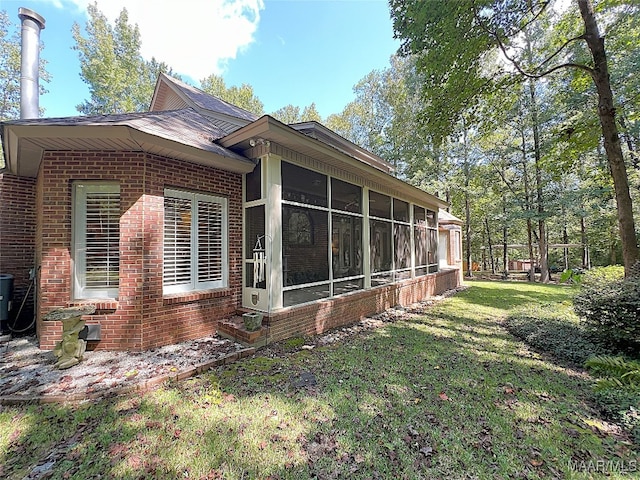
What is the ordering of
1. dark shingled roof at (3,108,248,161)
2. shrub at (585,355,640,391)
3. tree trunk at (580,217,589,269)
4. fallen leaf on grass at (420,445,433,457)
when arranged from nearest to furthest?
fallen leaf on grass at (420,445,433,457), shrub at (585,355,640,391), dark shingled roof at (3,108,248,161), tree trunk at (580,217,589,269)

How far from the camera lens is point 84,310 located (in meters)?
4.21

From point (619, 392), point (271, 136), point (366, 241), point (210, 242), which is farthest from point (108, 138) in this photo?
point (619, 392)

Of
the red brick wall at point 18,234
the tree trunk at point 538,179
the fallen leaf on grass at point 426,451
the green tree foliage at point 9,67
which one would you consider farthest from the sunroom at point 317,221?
the green tree foliage at point 9,67

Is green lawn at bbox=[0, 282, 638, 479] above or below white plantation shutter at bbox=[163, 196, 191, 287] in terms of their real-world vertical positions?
below

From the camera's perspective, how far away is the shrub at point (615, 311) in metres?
4.43

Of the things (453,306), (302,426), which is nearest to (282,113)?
(453,306)

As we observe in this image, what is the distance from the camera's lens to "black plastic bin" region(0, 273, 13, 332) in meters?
5.42

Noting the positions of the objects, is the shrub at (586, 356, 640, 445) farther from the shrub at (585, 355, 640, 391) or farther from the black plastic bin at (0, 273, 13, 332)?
the black plastic bin at (0, 273, 13, 332)

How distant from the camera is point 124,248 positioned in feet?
14.8

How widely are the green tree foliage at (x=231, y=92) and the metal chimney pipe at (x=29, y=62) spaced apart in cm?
1820

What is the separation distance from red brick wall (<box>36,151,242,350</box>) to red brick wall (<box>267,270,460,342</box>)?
6.27 ft

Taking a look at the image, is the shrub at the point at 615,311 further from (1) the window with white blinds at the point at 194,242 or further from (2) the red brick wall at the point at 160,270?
(1) the window with white blinds at the point at 194,242

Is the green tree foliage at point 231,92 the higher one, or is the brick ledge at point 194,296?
the green tree foliage at point 231,92

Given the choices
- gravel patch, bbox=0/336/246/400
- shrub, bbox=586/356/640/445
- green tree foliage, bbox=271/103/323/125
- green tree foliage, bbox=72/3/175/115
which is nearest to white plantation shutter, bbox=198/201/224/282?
gravel patch, bbox=0/336/246/400
